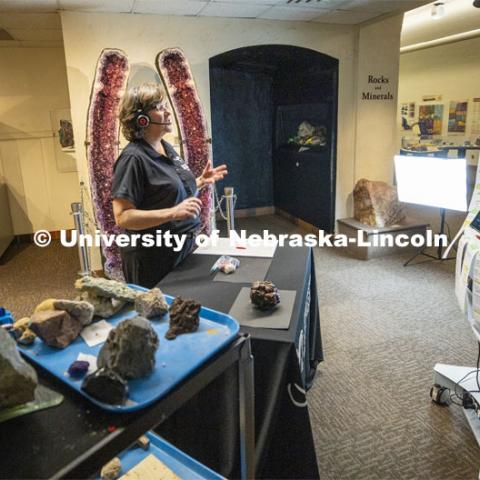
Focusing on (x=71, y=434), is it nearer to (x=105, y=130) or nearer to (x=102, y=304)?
(x=102, y=304)

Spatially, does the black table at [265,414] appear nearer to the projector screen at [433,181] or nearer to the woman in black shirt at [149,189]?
the woman in black shirt at [149,189]

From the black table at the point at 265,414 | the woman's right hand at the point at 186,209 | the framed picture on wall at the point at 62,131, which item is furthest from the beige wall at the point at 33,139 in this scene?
the black table at the point at 265,414

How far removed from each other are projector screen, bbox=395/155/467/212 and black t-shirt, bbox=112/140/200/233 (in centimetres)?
258

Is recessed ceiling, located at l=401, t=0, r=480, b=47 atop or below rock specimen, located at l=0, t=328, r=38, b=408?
atop

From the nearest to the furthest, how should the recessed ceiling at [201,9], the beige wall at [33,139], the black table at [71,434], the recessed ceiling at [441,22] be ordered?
the black table at [71,434] < the recessed ceiling at [201,9] < the beige wall at [33,139] < the recessed ceiling at [441,22]

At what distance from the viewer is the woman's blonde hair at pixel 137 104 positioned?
5.74 feet

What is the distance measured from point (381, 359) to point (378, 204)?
7.45ft

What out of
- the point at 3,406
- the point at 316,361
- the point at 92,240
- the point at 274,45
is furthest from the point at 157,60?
the point at 3,406

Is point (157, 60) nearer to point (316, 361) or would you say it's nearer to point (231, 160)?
point (231, 160)

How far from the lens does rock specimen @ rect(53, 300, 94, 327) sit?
0.98 metres

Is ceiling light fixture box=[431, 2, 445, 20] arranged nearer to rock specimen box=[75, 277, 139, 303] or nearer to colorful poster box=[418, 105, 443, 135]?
colorful poster box=[418, 105, 443, 135]

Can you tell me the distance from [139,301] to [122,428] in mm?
420

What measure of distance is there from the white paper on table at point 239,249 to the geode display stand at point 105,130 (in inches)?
75.9

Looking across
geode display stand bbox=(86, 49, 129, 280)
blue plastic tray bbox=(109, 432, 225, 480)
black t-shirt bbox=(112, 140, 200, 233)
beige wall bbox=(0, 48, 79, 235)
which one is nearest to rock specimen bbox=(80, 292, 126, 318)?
blue plastic tray bbox=(109, 432, 225, 480)
